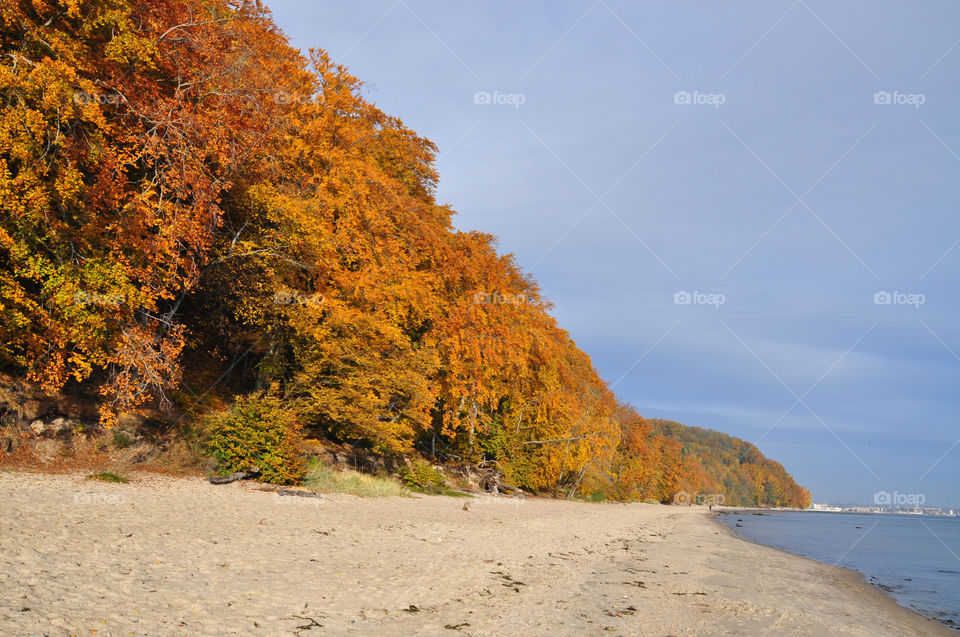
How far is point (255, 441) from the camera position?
1773cm

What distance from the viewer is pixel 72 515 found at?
9.51 meters

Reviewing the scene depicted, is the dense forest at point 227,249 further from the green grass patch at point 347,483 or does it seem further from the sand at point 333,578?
the sand at point 333,578

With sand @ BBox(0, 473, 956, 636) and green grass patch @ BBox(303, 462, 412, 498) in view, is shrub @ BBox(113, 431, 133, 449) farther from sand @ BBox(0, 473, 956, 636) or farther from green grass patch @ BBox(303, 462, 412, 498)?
green grass patch @ BBox(303, 462, 412, 498)

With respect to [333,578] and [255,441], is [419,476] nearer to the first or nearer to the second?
[255,441]

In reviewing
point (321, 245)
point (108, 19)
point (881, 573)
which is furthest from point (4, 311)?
point (881, 573)

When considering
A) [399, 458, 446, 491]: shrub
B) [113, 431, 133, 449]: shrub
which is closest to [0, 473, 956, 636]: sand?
[113, 431, 133, 449]: shrub

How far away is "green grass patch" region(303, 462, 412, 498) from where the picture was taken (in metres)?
19.1

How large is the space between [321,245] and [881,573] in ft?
84.2

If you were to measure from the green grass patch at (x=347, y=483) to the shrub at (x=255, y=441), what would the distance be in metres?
1.02

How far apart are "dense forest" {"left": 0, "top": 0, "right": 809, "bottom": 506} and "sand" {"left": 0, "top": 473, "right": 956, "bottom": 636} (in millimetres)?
3964

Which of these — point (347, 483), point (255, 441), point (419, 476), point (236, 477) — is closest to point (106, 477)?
point (236, 477)

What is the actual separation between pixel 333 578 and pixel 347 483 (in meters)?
12.1

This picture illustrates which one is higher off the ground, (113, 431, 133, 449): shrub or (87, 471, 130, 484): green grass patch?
(113, 431, 133, 449): shrub

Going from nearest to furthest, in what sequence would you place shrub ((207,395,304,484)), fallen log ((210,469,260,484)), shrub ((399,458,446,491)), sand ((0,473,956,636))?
1. sand ((0,473,956,636))
2. fallen log ((210,469,260,484))
3. shrub ((207,395,304,484))
4. shrub ((399,458,446,491))
